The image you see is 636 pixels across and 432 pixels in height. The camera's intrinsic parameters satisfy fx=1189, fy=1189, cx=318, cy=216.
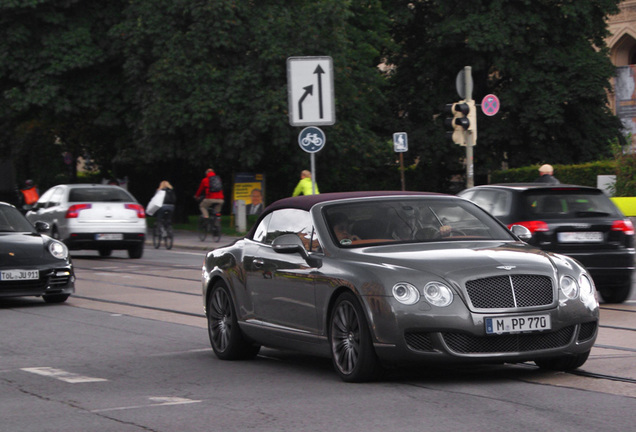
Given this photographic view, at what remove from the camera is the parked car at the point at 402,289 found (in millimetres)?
8039

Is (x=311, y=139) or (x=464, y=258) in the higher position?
(x=311, y=139)

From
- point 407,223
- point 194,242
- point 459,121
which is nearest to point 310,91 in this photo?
point 459,121

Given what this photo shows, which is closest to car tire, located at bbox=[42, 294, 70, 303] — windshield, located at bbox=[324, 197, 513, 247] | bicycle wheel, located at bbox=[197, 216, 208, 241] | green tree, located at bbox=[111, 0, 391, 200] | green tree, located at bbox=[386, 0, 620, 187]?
windshield, located at bbox=[324, 197, 513, 247]

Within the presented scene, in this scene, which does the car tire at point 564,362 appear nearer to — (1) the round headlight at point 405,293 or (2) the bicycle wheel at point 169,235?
(1) the round headlight at point 405,293

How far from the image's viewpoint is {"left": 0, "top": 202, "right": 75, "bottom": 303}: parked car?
15211mm

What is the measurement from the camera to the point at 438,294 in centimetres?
804

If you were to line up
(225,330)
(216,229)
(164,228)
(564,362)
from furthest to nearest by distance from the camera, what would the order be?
(216,229) < (164,228) < (225,330) < (564,362)

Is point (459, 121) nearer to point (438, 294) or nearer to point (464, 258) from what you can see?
point (464, 258)

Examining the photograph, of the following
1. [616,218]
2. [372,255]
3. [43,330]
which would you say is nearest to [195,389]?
[372,255]

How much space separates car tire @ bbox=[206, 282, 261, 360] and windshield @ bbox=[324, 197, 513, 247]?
4.84 feet

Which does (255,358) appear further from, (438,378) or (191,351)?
(438,378)

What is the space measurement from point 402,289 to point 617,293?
7.41 m

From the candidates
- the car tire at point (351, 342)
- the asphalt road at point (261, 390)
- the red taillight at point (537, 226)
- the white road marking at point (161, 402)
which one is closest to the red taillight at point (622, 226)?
the red taillight at point (537, 226)

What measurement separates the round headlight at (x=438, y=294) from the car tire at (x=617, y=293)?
284 inches
